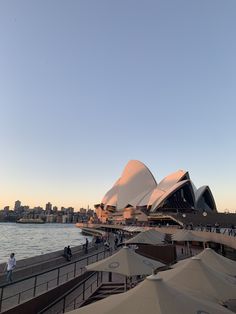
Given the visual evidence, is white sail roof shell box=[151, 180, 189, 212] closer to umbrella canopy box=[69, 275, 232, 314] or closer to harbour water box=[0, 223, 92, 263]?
harbour water box=[0, 223, 92, 263]

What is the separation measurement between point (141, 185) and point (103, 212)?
40875 millimetres

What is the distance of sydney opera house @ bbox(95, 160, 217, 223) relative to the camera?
244ft

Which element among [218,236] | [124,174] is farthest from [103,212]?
[218,236]

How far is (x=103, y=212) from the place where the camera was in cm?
12988

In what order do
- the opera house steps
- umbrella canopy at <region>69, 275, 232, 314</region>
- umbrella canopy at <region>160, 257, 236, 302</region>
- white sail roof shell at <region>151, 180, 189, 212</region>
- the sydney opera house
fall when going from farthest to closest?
the sydney opera house < white sail roof shell at <region>151, 180, 189, 212</region> < the opera house steps < umbrella canopy at <region>160, 257, 236, 302</region> < umbrella canopy at <region>69, 275, 232, 314</region>

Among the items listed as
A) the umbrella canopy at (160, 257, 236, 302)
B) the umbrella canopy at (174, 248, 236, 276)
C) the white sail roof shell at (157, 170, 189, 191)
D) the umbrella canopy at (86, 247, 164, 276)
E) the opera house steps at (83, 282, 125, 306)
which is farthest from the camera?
the white sail roof shell at (157, 170, 189, 191)

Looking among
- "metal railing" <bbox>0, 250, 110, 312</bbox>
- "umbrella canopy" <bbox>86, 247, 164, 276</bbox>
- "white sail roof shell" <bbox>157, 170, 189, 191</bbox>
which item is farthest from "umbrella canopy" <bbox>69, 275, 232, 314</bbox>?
"white sail roof shell" <bbox>157, 170, 189, 191</bbox>

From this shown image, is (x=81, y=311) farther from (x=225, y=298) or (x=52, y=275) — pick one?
(x=52, y=275)

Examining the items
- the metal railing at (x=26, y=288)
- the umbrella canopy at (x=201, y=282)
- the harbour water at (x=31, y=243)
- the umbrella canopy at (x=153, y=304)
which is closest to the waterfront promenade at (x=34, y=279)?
the metal railing at (x=26, y=288)

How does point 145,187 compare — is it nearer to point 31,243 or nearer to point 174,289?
point 31,243

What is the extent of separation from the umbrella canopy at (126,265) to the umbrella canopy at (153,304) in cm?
481

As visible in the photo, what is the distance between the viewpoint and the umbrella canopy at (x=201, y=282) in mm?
6516

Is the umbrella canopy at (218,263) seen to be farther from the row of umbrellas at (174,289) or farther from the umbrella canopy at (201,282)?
the umbrella canopy at (201,282)

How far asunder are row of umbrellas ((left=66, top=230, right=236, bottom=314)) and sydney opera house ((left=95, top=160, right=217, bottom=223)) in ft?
169
